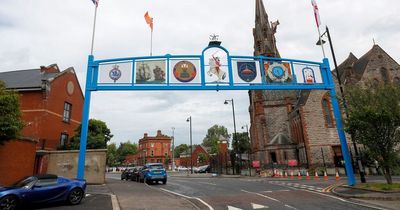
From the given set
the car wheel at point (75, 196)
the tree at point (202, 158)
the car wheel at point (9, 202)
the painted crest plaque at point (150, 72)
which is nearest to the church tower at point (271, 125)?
the painted crest plaque at point (150, 72)

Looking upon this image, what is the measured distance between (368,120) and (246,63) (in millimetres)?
7647

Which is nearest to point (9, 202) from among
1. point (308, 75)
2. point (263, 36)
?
point (308, 75)

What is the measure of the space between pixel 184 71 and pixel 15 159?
12.1 meters

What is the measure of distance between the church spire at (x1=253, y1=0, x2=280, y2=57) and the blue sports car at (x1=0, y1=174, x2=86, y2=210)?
143 feet

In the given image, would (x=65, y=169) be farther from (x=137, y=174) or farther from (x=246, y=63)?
(x=246, y=63)

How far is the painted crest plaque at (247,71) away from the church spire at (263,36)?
33158 mm

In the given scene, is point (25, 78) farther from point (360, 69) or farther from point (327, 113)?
point (360, 69)

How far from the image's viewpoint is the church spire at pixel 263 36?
4969 cm

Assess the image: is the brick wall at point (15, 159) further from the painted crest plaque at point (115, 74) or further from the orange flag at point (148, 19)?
the orange flag at point (148, 19)

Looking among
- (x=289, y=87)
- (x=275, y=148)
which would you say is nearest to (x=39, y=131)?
(x=289, y=87)

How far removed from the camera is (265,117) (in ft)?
140

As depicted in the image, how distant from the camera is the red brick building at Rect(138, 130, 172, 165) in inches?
3605

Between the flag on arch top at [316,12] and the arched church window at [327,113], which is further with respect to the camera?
the arched church window at [327,113]

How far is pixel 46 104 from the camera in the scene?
2444 cm
